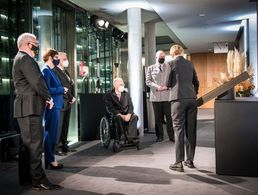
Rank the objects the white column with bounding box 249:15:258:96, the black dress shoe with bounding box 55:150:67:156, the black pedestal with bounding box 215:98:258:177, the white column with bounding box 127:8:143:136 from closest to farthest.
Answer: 1. the black pedestal with bounding box 215:98:258:177
2. the black dress shoe with bounding box 55:150:67:156
3. the white column with bounding box 127:8:143:136
4. the white column with bounding box 249:15:258:96

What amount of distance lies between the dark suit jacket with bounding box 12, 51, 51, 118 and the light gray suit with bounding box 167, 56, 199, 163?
1432mm

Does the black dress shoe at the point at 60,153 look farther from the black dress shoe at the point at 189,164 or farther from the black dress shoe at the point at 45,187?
the black dress shoe at the point at 189,164

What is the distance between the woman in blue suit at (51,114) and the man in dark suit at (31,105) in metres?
0.71

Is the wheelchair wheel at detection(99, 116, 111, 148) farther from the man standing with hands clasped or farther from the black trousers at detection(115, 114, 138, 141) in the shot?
the man standing with hands clasped

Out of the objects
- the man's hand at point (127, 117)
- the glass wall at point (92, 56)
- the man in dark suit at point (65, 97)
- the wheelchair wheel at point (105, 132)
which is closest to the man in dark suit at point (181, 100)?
the man's hand at point (127, 117)

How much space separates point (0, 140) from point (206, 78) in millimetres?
14350

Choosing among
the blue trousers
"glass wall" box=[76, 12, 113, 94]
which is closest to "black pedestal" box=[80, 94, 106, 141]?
"glass wall" box=[76, 12, 113, 94]

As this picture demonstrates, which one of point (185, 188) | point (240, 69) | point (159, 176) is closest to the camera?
point (185, 188)

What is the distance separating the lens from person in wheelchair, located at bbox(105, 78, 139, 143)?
5547 mm

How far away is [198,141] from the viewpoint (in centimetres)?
634

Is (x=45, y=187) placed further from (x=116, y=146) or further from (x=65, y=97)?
(x=116, y=146)

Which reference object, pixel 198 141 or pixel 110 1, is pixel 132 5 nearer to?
pixel 110 1

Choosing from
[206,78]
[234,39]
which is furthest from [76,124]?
[206,78]

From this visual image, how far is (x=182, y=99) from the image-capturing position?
157 inches
